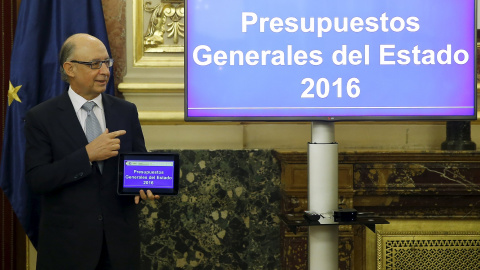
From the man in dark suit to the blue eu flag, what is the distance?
2.85 ft

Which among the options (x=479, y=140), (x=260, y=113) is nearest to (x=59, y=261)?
(x=260, y=113)

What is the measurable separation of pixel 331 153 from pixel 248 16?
69 centimetres

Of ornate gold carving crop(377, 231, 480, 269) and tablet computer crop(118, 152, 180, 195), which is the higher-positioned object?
tablet computer crop(118, 152, 180, 195)

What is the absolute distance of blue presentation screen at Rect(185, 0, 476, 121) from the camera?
2455mm

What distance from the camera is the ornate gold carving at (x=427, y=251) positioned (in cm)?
319

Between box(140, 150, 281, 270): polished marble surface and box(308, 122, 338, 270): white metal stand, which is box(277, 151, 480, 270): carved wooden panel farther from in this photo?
box(308, 122, 338, 270): white metal stand

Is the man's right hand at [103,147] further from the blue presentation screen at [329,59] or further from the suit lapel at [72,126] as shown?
the blue presentation screen at [329,59]

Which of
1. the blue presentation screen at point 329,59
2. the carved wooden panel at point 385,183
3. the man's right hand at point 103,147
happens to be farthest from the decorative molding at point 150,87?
the man's right hand at point 103,147

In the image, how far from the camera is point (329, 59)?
2.46 metres

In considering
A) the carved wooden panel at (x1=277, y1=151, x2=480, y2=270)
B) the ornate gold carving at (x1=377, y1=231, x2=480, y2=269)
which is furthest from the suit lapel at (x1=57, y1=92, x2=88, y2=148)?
the ornate gold carving at (x1=377, y1=231, x2=480, y2=269)

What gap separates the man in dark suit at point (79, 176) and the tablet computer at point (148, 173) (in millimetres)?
40

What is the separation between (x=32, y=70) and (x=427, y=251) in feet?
7.91

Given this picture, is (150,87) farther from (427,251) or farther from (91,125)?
(427,251)

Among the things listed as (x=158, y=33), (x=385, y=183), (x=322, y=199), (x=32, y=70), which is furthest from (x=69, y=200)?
(x=385, y=183)
